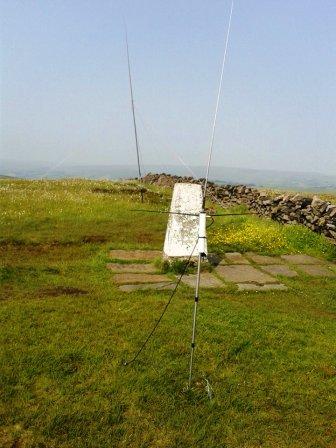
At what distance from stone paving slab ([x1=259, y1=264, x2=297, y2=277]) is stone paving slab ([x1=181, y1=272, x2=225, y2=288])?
6.87 feet

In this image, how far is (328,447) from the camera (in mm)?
5086

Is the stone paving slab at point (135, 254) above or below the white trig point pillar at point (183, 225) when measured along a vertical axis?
below

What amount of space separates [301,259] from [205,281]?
4763 millimetres

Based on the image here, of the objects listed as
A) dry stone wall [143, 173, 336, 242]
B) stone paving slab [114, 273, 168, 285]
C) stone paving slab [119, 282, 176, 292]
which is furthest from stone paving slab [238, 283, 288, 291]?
dry stone wall [143, 173, 336, 242]

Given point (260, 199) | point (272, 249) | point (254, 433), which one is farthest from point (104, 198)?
point (254, 433)

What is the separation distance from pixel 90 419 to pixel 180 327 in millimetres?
2996

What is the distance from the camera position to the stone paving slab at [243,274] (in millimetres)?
11281

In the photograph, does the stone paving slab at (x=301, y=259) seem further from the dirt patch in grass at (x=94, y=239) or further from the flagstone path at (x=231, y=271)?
the dirt patch in grass at (x=94, y=239)

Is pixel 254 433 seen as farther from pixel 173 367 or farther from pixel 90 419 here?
pixel 90 419

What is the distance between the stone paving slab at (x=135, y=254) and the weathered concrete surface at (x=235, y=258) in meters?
2.34

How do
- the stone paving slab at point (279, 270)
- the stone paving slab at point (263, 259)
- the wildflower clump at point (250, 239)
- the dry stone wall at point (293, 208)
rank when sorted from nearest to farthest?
the stone paving slab at point (279, 270) → the stone paving slab at point (263, 259) → the wildflower clump at point (250, 239) → the dry stone wall at point (293, 208)

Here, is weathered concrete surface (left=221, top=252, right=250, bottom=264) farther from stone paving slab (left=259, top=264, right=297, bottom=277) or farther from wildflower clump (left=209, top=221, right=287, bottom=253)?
stone paving slab (left=259, top=264, right=297, bottom=277)

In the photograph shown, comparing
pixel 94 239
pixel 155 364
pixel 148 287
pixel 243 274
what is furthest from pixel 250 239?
pixel 155 364

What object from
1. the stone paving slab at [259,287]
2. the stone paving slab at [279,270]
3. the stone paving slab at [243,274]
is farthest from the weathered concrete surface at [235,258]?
the stone paving slab at [259,287]
